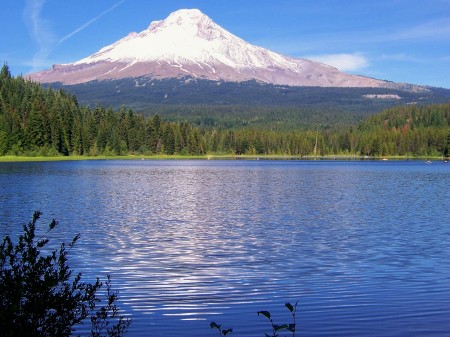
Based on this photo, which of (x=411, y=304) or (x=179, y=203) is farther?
(x=179, y=203)

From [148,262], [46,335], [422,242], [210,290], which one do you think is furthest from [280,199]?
[46,335]

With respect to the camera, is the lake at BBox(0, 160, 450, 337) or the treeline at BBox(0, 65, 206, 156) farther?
the treeline at BBox(0, 65, 206, 156)

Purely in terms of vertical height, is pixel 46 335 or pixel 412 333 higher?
pixel 46 335

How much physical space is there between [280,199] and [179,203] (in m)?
9.92

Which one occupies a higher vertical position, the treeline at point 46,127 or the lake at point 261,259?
the treeline at point 46,127

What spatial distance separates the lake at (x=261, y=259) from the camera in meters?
17.7

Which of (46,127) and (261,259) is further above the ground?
(46,127)

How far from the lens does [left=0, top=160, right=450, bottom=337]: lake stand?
17.7 m

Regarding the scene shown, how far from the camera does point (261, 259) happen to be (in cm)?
2705

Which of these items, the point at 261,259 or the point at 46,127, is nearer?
the point at 261,259

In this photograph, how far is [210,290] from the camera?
2108 centimetres

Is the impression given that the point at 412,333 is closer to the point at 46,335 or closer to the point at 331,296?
the point at 331,296

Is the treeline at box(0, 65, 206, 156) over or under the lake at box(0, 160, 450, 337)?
over

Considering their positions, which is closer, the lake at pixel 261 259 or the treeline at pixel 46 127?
the lake at pixel 261 259
